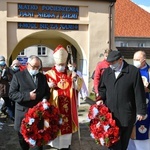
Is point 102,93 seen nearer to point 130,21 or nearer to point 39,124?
point 39,124

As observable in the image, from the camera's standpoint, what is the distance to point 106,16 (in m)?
13.9

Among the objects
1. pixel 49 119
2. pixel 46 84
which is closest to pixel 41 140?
pixel 49 119

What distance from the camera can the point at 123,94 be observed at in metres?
4.21

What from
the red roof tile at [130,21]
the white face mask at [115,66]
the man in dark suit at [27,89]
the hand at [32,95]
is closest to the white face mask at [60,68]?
the man in dark suit at [27,89]

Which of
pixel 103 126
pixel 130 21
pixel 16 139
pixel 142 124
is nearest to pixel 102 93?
pixel 103 126

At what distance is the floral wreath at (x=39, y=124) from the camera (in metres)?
4.36

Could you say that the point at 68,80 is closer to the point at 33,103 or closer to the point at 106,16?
the point at 33,103

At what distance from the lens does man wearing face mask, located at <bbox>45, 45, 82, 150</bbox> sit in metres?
5.16

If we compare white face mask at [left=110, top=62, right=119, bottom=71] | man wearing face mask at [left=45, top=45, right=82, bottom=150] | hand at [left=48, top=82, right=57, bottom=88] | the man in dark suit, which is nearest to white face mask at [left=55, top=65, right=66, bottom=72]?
man wearing face mask at [left=45, top=45, right=82, bottom=150]

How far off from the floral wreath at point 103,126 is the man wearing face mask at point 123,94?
0.13m

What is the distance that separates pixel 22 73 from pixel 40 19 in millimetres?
8927

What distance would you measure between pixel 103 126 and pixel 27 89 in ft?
4.26

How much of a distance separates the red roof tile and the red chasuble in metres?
→ 29.1

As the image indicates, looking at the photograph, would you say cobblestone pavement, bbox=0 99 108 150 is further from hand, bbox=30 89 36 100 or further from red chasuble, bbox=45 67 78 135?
hand, bbox=30 89 36 100
